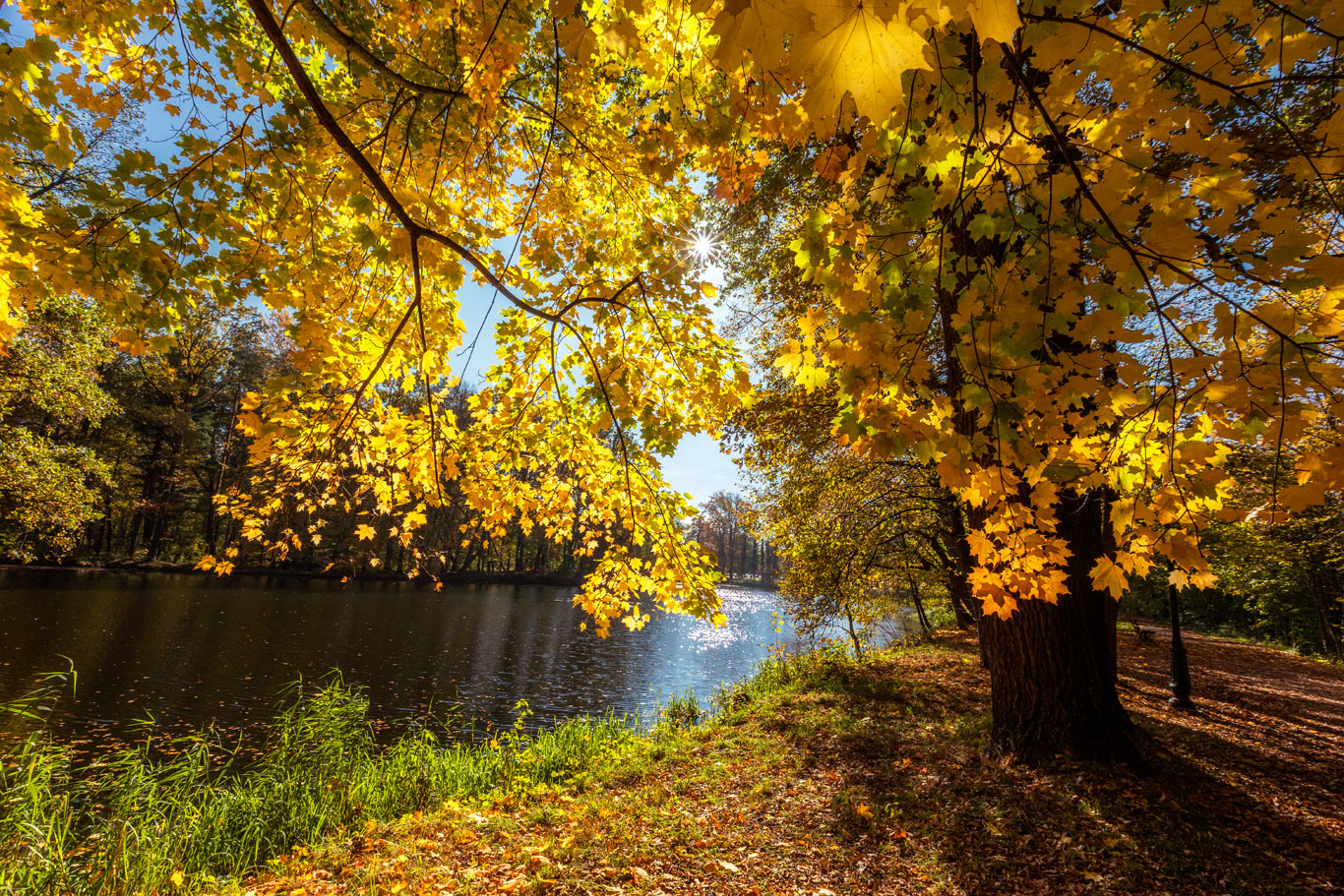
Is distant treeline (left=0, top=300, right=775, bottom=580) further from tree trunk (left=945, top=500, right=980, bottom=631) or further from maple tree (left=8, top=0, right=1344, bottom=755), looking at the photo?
maple tree (left=8, top=0, right=1344, bottom=755)

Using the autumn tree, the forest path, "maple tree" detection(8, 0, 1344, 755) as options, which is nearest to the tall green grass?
"maple tree" detection(8, 0, 1344, 755)

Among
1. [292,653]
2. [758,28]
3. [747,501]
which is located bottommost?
[292,653]

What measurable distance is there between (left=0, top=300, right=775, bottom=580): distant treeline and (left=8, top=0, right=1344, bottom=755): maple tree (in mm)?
6963

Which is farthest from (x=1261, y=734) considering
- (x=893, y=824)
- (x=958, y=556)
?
(x=893, y=824)

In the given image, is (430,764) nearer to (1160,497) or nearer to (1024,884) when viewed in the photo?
(1024,884)

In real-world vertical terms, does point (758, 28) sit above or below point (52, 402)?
below

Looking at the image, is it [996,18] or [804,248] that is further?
[804,248]

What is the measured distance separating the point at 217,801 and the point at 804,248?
647cm

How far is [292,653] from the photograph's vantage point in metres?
12.6

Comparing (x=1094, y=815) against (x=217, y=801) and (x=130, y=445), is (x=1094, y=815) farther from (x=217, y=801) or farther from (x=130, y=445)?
(x=130, y=445)

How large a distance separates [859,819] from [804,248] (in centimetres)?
429

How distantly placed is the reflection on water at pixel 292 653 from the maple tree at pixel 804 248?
10.7 ft

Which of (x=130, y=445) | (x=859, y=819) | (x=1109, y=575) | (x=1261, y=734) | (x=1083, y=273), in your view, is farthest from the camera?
(x=130, y=445)

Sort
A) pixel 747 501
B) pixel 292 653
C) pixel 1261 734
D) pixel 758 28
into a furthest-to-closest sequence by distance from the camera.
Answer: pixel 292 653
pixel 747 501
pixel 1261 734
pixel 758 28
